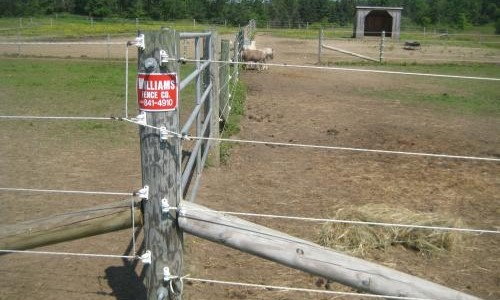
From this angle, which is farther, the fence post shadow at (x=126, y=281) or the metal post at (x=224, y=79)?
the metal post at (x=224, y=79)

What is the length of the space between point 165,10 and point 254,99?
192ft

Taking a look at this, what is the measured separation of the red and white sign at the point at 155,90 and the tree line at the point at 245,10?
58955mm

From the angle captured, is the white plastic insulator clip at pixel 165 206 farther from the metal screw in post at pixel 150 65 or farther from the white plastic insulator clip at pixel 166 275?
the metal screw in post at pixel 150 65

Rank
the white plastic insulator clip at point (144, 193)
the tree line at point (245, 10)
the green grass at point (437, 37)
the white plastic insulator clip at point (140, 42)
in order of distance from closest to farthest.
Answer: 1. the white plastic insulator clip at point (140, 42)
2. the white plastic insulator clip at point (144, 193)
3. the green grass at point (437, 37)
4. the tree line at point (245, 10)

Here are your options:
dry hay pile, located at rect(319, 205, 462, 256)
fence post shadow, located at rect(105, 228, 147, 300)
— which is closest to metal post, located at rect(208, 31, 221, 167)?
dry hay pile, located at rect(319, 205, 462, 256)

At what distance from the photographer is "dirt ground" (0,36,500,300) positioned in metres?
3.56

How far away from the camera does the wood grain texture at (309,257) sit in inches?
77.5

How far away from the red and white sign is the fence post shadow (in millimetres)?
1583

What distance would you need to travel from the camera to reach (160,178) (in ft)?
7.24

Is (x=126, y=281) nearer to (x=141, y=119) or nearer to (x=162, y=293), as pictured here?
(x=162, y=293)

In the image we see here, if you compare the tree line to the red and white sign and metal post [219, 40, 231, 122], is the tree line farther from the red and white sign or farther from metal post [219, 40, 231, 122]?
the red and white sign

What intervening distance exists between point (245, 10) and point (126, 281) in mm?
75065

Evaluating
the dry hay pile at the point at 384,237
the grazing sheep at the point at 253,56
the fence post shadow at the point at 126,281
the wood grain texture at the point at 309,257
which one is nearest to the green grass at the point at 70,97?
the grazing sheep at the point at 253,56

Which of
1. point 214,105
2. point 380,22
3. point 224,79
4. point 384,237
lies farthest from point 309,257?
point 380,22
